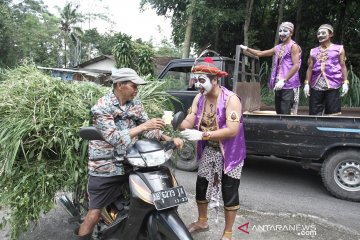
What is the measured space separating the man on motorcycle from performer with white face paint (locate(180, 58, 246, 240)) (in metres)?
0.49

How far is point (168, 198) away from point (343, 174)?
3174 mm

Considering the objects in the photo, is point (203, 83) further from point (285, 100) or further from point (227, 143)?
point (285, 100)

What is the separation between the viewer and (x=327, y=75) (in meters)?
4.98

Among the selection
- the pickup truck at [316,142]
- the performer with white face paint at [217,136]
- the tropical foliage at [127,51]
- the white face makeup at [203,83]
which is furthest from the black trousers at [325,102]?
the tropical foliage at [127,51]

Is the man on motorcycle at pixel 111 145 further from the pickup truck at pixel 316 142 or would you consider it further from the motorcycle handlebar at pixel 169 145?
the pickup truck at pixel 316 142

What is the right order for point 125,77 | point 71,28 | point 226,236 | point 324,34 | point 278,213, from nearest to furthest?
point 125,77
point 226,236
point 278,213
point 324,34
point 71,28

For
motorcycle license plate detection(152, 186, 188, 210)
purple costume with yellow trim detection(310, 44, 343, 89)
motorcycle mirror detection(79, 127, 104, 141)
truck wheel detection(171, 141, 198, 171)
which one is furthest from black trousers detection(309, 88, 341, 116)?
motorcycle mirror detection(79, 127, 104, 141)

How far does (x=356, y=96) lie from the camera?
305 inches

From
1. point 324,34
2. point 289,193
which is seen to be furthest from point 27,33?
point 289,193

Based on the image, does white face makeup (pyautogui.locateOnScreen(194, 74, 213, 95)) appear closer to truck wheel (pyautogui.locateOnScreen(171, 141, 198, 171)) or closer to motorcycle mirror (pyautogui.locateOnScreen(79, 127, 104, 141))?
motorcycle mirror (pyautogui.locateOnScreen(79, 127, 104, 141))

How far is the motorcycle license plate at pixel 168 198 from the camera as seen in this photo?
220 cm

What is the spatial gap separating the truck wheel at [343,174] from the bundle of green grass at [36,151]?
10.9 ft

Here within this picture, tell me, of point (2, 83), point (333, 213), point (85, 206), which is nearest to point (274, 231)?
point (333, 213)

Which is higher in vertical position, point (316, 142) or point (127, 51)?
point (127, 51)
